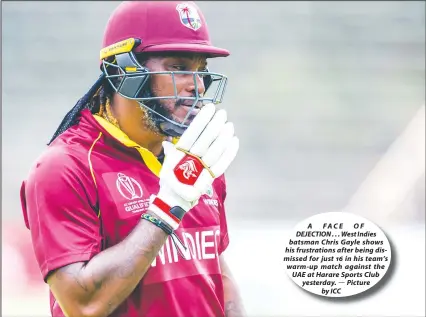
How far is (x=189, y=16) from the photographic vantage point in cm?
167

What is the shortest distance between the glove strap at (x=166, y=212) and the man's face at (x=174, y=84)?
222mm

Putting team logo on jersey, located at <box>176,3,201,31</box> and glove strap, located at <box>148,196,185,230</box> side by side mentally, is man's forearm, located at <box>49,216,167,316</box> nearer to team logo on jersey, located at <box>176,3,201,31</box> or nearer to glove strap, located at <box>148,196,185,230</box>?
glove strap, located at <box>148,196,185,230</box>

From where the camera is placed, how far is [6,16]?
11.4 feet

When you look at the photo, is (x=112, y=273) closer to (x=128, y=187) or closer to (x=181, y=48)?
(x=128, y=187)

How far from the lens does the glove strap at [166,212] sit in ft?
4.75

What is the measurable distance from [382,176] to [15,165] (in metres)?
1.89

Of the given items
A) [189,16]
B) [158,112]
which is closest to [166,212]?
[158,112]

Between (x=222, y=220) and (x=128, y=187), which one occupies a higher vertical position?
(x=128, y=187)

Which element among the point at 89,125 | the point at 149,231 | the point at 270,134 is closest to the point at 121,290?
the point at 149,231

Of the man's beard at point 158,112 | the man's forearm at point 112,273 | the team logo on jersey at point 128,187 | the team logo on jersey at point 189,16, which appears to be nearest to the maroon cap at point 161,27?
the team logo on jersey at point 189,16

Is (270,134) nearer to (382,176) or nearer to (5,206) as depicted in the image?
(382,176)

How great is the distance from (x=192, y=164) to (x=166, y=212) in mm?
116

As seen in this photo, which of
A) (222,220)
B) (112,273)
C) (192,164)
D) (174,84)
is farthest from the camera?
(222,220)

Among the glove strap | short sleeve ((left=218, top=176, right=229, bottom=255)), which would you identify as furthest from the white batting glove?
short sleeve ((left=218, top=176, right=229, bottom=255))
